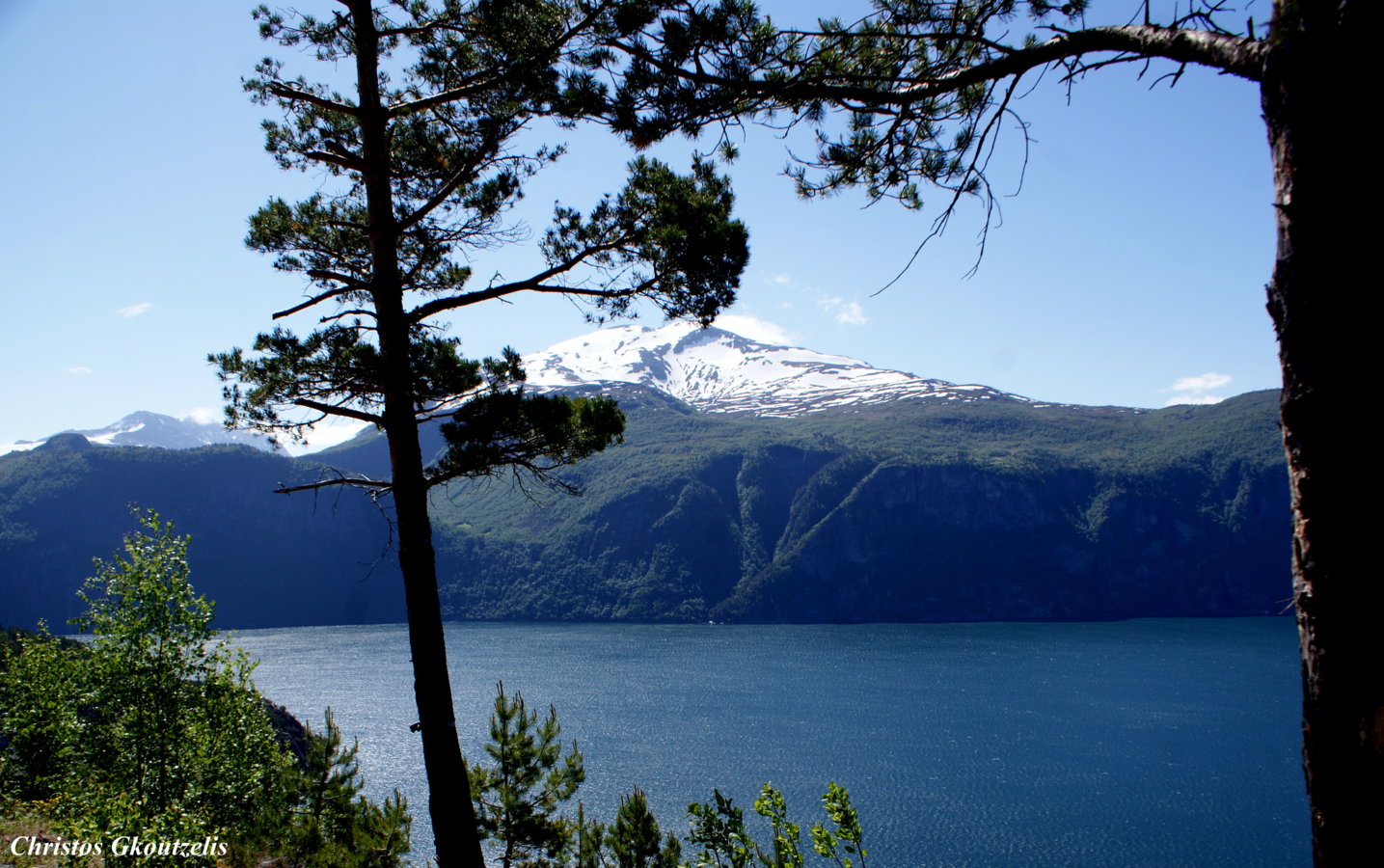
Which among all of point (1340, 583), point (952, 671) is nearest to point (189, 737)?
point (1340, 583)

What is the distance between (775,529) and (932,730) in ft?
313

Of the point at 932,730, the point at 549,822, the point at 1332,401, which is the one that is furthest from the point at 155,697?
the point at 932,730

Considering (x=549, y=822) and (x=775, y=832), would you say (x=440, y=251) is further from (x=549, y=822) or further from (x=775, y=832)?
(x=549, y=822)

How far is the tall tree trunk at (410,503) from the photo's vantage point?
203 inches

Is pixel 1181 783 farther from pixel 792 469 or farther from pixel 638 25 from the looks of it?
pixel 792 469

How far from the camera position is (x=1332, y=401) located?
6.43 feet

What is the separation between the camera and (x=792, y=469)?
154 meters

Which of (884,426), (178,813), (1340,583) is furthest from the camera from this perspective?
(884,426)

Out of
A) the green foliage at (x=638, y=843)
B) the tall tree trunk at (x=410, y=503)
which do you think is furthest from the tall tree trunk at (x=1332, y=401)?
the green foliage at (x=638, y=843)

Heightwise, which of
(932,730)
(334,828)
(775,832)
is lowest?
(932,730)

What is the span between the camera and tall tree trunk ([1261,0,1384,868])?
1.89m

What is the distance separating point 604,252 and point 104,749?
7.77 meters

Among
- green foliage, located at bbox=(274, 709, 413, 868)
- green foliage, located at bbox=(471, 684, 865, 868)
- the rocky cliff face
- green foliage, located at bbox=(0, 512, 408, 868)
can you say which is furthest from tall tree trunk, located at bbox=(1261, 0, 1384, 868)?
the rocky cliff face

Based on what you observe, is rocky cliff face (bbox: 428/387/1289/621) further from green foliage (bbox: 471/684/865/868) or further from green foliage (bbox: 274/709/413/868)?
green foliage (bbox: 274/709/413/868)
